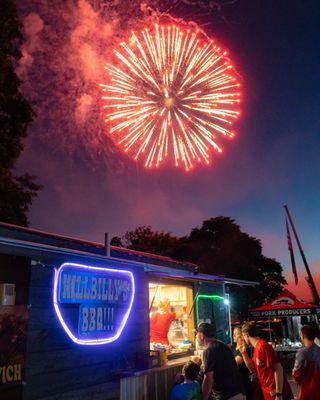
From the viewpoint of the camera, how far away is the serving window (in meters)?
10.4

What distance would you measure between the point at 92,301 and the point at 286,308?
11.0m

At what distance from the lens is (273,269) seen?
3616 centimetres

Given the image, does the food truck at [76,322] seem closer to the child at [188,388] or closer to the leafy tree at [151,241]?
the child at [188,388]

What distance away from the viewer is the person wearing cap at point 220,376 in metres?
5.25

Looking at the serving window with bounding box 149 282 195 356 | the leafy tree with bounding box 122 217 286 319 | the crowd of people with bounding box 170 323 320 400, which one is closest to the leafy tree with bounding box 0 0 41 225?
the serving window with bounding box 149 282 195 356

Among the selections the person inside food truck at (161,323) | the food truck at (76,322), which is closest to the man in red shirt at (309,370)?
the food truck at (76,322)

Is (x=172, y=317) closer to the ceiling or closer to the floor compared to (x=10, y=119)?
closer to the floor

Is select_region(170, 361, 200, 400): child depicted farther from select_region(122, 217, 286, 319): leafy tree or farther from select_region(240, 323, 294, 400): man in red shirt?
select_region(122, 217, 286, 319): leafy tree

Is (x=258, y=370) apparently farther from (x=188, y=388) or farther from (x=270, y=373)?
(x=188, y=388)

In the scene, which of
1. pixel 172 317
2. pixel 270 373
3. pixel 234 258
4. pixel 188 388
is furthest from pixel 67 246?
pixel 234 258

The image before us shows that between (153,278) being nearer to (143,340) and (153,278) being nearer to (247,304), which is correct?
(143,340)

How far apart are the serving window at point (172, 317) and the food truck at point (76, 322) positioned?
420 mm

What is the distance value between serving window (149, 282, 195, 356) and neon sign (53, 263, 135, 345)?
1990 millimetres

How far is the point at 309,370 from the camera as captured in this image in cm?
578
